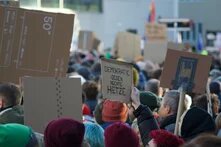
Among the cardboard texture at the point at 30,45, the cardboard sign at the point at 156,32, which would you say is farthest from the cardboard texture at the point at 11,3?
the cardboard sign at the point at 156,32

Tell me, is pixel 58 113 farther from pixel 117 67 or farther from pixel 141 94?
pixel 141 94

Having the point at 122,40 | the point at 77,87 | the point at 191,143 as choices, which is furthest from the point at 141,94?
the point at 122,40

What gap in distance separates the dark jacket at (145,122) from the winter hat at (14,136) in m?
1.16

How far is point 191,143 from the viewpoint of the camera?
2986 mm

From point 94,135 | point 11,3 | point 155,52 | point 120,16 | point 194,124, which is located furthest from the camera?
point 120,16

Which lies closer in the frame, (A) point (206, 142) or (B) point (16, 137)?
(A) point (206, 142)

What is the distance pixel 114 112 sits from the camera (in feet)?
19.9

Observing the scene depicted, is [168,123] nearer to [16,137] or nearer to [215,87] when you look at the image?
[16,137]

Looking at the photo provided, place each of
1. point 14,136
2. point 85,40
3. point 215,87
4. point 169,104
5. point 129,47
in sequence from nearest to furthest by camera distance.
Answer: point 14,136
point 169,104
point 215,87
point 129,47
point 85,40

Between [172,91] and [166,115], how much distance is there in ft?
1.18

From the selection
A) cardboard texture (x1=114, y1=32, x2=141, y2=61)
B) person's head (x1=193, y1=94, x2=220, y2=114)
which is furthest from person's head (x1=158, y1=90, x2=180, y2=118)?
cardboard texture (x1=114, y1=32, x2=141, y2=61)

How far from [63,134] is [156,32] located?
49.8 feet

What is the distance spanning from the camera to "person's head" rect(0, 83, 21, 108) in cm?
608

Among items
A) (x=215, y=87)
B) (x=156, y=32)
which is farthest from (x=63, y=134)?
(x=156, y=32)
